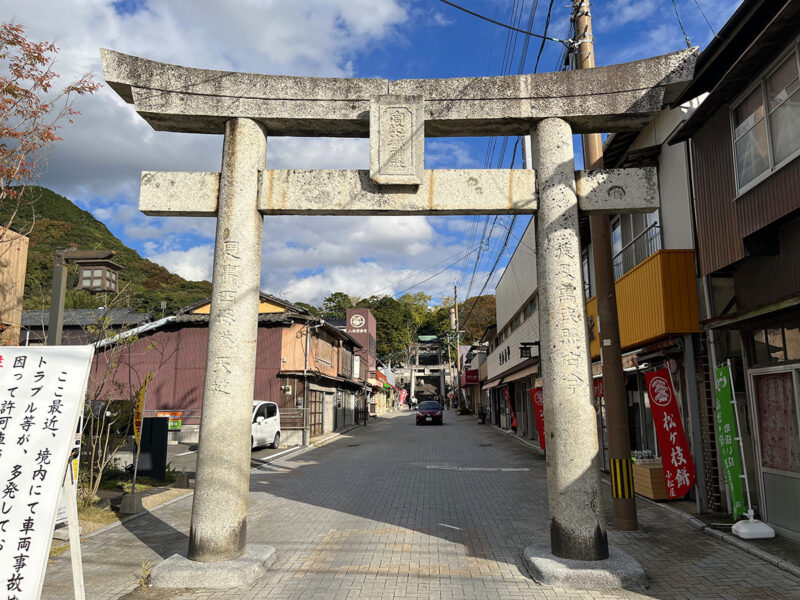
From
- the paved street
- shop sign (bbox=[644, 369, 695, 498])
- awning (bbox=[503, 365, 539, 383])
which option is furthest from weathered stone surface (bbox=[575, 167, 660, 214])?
awning (bbox=[503, 365, 539, 383])

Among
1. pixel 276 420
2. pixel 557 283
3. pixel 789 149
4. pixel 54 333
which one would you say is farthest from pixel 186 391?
pixel 789 149

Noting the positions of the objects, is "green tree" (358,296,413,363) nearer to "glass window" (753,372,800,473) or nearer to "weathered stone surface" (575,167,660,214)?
"glass window" (753,372,800,473)

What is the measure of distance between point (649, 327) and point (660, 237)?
2234mm

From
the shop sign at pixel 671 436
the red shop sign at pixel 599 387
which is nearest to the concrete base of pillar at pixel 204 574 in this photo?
the shop sign at pixel 671 436

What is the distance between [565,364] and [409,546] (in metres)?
3.42

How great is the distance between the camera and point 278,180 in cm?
736

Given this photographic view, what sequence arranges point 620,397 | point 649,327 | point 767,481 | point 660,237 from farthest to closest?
point 660,237 → point 649,327 → point 620,397 → point 767,481

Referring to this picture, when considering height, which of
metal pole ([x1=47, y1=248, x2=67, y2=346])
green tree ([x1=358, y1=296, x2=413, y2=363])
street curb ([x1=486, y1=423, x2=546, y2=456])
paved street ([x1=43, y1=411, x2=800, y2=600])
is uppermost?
green tree ([x1=358, y1=296, x2=413, y2=363])

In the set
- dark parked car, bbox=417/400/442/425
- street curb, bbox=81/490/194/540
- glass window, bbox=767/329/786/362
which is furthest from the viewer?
dark parked car, bbox=417/400/442/425

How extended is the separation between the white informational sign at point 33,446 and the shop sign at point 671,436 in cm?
871

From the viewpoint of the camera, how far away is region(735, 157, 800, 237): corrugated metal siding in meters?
6.90

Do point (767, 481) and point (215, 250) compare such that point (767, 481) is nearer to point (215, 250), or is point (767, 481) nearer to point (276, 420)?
point (215, 250)

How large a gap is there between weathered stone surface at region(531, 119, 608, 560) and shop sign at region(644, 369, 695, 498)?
3532 mm

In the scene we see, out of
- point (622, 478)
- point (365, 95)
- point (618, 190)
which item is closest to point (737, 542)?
point (622, 478)
